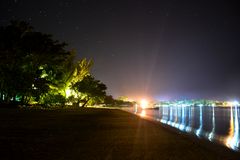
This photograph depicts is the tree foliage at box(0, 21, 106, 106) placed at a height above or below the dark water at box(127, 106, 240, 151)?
above

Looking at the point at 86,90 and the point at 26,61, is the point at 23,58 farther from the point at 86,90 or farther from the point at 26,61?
the point at 86,90

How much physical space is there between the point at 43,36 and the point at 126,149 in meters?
35.1

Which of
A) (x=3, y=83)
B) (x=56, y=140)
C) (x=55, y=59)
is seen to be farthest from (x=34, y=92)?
(x=56, y=140)

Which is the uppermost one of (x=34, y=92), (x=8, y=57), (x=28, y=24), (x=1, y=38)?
(x=28, y=24)

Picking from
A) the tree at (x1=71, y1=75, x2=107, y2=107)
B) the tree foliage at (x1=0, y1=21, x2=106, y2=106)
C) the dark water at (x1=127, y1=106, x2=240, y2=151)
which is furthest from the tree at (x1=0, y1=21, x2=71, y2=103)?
the tree at (x1=71, y1=75, x2=107, y2=107)

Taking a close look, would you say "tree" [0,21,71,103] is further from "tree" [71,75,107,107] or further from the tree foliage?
"tree" [71,75,107,107]

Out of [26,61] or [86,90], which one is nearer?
[26,61]

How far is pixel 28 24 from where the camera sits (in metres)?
41.8

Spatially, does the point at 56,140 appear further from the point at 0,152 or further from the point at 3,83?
the point at 3,83

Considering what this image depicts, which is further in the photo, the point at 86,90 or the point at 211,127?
the point at 86,90

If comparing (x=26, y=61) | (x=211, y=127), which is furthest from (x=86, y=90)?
(x=211, y=127)

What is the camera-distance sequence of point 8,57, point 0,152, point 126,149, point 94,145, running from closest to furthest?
point 0,152 → point 126,149 → point 94,145 → point 8,57

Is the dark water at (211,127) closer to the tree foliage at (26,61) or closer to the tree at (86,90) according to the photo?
the tree at (86,90)

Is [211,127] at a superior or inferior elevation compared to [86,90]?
inferior
